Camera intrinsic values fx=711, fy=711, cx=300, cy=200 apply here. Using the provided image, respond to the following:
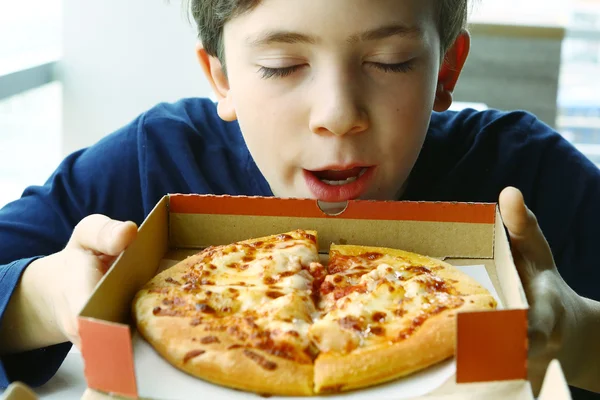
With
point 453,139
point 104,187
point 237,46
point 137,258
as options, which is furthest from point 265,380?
point 453,139

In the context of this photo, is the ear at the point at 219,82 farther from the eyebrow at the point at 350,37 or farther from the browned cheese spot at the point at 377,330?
the browned cheese spot at the point at 377,330

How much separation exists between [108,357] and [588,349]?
24.1 inches

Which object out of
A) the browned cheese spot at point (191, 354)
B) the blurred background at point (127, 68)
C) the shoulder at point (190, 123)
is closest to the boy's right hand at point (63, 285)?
the browned cheese spot at point (191, 354)

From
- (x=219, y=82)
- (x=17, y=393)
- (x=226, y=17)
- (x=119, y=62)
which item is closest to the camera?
(x=17, y=393)

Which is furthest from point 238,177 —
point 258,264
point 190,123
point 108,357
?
point 108,357

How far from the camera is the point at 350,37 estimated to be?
0.90 m

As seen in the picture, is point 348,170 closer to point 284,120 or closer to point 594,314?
point 284,120

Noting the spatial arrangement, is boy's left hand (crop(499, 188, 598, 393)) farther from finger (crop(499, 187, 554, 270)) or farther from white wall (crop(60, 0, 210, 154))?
white wall (crop(60, 0, 210, 154))

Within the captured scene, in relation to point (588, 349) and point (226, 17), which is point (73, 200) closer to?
point (226, 17)

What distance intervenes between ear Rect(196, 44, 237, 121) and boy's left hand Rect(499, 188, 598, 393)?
537 mm

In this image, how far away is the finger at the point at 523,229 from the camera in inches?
30.8

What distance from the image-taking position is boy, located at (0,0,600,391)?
83 centimetres

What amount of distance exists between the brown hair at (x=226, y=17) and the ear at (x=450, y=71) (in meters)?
0.03

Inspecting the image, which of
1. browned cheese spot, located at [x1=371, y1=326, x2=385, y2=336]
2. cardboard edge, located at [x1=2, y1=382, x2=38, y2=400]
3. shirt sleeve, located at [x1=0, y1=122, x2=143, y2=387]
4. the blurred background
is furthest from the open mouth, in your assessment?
the blurred background
